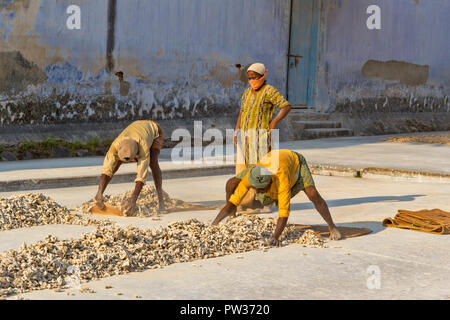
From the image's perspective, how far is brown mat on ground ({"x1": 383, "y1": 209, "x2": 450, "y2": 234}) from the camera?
26.0 feet

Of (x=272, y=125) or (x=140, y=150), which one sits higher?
(x=272, y=125)

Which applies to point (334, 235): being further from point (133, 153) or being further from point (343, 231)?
point (133, 153)

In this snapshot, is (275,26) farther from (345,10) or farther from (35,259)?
(35,259)

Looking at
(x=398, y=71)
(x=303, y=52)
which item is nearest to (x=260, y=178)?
(x=303, y=52)

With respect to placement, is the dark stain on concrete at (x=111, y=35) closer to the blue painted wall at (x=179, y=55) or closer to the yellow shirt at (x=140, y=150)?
the blue painted wall at (x=179, y=55)

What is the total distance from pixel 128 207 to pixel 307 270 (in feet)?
9.11

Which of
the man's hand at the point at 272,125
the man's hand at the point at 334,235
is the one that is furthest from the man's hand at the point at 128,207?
the man's hand at the point at 334,235

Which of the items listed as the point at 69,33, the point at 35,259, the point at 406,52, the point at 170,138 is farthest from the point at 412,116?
the point at 35,259

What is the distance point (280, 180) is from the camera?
7.00m

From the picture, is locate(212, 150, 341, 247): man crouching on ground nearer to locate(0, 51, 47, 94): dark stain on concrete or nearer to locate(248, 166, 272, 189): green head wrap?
locate(248, 166, 272, 189): green head wrap

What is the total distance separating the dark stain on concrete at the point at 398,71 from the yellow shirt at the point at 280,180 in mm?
13526

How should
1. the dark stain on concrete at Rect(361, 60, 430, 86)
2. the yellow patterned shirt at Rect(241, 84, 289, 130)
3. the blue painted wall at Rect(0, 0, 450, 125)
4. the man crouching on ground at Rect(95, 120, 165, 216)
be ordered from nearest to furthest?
1. the man crouching on ground at Rect(95, 120, 165, 216)
2. the yellow patterned shirt at Rect(241, 84, 289, 130)
3. the blue painted wall at Rect(0, 0, 450, 125)
4. the dark stain on concrete at Rect(361, 60, 430, 86)

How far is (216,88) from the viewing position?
1681 centimetres

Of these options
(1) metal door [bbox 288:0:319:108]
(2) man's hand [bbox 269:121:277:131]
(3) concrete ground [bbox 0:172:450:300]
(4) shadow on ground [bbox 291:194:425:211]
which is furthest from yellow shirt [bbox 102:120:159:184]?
(1) metal door [bbox 288:0:319:108]
